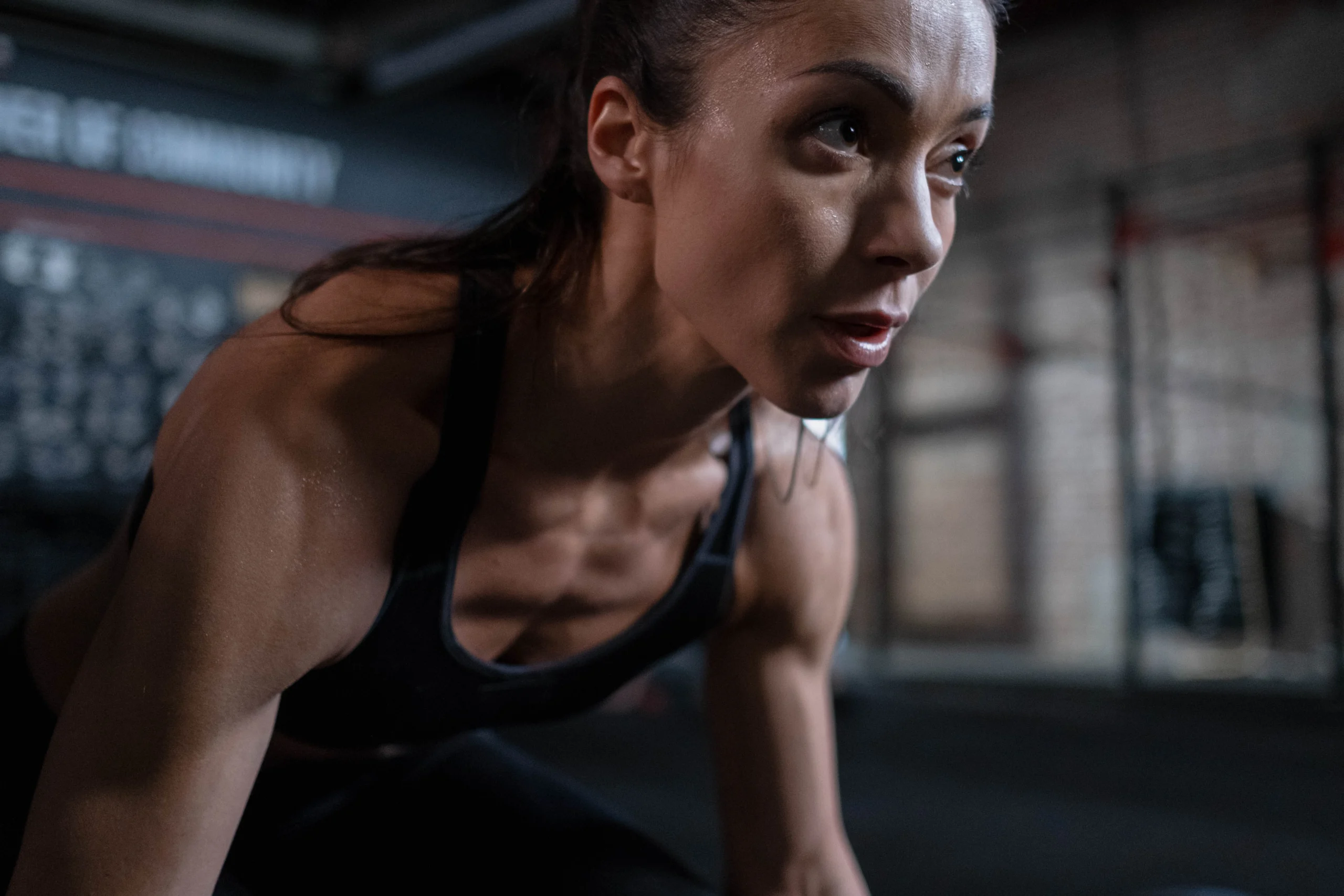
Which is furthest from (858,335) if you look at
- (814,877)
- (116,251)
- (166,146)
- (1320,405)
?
(1320,405)

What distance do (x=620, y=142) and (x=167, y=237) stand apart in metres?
3.27

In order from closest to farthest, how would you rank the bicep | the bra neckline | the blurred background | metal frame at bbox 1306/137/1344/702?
1. the bicep
2. the bra neckline
3. the blurred background
4. metal frame at bbox 1306/137/1344/702

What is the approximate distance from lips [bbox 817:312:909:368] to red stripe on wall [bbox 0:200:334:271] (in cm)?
313

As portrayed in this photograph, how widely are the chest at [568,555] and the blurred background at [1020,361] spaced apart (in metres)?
1.03

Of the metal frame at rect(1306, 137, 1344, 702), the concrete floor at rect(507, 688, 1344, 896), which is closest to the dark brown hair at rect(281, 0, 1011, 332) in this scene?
the concrete floor at rect(507, 688, 1344, 896)

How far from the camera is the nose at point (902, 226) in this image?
711mm

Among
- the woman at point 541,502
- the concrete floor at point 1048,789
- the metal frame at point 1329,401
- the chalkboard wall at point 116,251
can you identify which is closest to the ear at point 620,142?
the woman at point 541,502

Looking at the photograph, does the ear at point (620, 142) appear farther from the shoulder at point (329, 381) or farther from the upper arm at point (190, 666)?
the upper arm at point (190, 666)

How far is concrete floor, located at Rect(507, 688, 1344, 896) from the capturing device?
1.84 metres

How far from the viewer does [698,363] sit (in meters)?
0.82

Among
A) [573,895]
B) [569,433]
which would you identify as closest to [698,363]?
[569,433]

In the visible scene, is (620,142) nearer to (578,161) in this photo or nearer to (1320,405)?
(578,161)

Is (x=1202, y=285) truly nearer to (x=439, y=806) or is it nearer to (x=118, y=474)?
(x=118, y=474)

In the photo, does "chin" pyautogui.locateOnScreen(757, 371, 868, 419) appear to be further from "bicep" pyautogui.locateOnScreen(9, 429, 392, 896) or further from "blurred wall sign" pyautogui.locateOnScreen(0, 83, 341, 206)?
"blurred wall sign" pyautogui.locateOnScreen(0, 83, 341, 206)
